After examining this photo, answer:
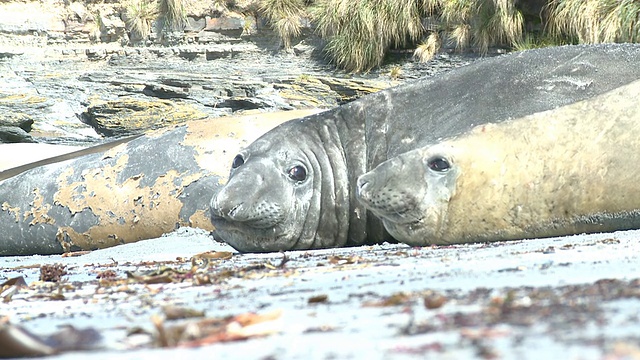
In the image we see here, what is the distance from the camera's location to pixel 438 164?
14.9ft

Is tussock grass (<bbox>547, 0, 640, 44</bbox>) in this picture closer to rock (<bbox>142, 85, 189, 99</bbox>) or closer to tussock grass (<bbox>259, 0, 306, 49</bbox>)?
tussock grass (<bbox>259, 0, 306, 49</bbox>)

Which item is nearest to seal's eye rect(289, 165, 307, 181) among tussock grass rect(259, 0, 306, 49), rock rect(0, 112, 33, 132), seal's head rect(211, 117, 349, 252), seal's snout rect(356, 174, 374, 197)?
seal's head rect(211, 117, 349, 252)

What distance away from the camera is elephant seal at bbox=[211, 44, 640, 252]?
4.78m

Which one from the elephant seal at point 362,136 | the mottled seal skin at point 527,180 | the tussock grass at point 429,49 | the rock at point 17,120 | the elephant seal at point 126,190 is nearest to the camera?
the mottled seal skin at point 527,180

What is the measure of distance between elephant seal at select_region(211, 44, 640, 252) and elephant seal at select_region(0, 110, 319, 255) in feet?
2.57

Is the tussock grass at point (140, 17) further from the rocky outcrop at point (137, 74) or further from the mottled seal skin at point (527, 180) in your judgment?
the mottled seal skin at point (527, 180)

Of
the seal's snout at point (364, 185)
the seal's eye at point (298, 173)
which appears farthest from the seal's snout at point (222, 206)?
the seal's snout at point (364, 185)

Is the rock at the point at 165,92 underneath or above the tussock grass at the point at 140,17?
underneath

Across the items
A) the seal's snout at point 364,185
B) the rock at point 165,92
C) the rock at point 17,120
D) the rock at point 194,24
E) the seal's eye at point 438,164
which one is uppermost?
the rock at point 194,24

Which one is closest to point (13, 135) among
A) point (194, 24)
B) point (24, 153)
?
point (24, 153)

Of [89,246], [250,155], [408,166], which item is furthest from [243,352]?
[89,246]

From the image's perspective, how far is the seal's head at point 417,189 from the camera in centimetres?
448

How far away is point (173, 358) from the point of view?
59.8 inches

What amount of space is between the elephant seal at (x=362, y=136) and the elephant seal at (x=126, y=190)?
784mm
